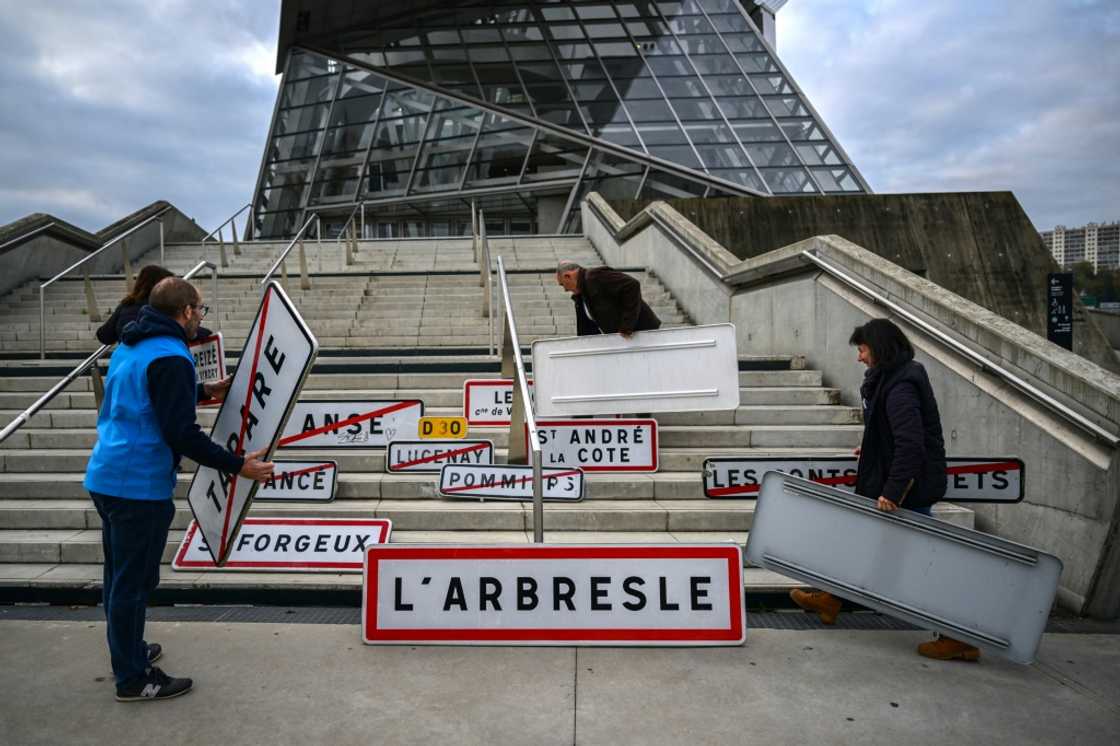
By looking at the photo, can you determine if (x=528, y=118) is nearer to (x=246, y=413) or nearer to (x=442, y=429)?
(x=442, y=429)

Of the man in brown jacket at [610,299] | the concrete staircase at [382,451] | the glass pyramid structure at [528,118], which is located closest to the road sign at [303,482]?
the concrete staircase at [382,451]

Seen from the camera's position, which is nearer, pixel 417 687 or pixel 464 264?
pixel 417 687

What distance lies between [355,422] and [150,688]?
2552 mm

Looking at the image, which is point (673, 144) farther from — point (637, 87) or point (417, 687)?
point (417, 687)

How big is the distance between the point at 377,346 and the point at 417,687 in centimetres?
675

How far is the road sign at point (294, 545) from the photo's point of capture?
465cm

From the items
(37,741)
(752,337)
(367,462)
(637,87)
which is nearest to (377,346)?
(367,462)

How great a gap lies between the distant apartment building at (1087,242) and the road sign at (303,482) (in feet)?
328

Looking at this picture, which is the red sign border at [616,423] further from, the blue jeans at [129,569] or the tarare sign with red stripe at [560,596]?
the blue jeans at [129,569]

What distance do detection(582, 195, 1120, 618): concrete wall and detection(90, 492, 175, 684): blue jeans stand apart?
15.5ft

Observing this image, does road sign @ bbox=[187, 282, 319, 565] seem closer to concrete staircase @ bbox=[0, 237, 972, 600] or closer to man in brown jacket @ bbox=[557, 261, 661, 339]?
concrete staircase @ bbox=[0, 237, 972, 600]

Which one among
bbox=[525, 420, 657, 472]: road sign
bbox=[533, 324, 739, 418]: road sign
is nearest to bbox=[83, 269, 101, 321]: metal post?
bbox=[533, 324, 739, 418]: road sign

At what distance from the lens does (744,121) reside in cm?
2630

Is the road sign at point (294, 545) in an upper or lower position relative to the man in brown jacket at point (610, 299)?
lower
